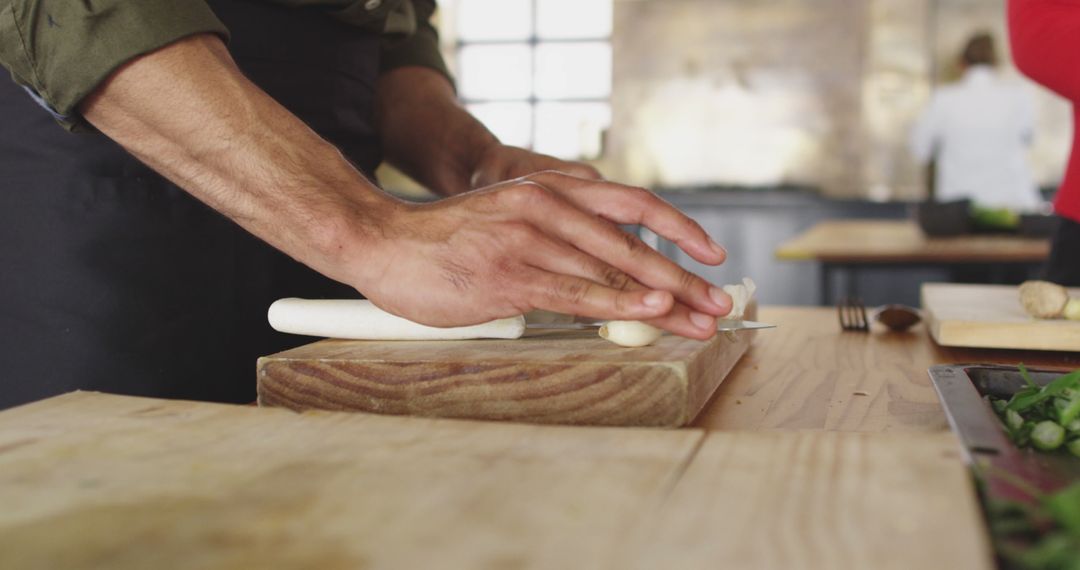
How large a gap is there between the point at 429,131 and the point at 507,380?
2.45 ft

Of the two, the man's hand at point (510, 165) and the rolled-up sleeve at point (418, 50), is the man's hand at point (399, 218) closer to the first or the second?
the man's hand at point (510, 165)

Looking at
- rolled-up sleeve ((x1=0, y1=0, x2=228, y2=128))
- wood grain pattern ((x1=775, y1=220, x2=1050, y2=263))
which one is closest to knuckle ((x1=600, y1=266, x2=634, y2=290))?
rolled-up sleeve ((x1=0, y1=0, x2=228, y2=128))

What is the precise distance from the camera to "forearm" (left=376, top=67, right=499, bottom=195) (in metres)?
1.37

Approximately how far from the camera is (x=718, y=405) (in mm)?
814

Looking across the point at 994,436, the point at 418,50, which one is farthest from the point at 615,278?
the point at 418,50

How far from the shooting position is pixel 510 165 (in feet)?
4.17

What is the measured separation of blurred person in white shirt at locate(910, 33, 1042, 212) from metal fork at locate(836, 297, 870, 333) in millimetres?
4316

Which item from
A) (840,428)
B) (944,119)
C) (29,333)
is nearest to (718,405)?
(840,428)

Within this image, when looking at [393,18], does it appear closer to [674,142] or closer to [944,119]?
[944,119]

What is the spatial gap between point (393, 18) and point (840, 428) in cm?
85

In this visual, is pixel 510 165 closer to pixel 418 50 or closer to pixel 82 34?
pixel 418 50

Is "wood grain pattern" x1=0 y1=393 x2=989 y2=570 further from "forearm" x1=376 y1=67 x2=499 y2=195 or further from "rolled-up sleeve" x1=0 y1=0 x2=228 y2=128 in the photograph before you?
"forearm" x1=376 y1=67 x2=499 y2=195

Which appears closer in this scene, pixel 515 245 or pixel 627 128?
pixel 515 245

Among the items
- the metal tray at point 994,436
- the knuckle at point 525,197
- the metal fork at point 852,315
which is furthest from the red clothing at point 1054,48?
the knuckle at point 525,197
